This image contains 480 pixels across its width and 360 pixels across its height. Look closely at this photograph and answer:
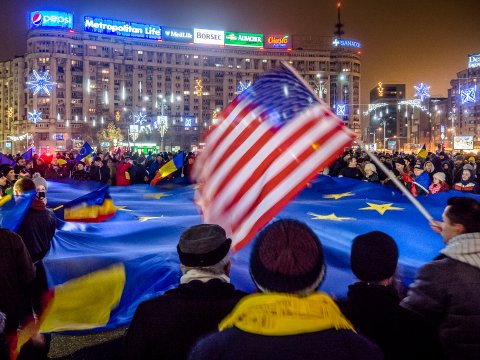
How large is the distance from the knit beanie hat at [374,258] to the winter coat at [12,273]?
2.96 metres

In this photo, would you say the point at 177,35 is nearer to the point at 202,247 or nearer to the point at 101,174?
the point at 101,174

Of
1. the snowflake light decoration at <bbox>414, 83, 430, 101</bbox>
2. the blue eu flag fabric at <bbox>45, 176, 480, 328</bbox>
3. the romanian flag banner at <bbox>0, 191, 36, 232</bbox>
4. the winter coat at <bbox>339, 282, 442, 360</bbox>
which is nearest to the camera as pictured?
the winter coat at <bbox>339, 282, 442, 360</bbox>

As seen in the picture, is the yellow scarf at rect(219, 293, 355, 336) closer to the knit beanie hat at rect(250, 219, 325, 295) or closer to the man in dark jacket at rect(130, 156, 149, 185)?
the knit beanie hat at rect(250, 219, 325, 295)

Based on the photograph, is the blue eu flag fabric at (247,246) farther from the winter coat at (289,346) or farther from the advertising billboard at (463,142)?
the advertising billboard at (463,142)

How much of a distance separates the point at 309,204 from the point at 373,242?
19.2 ft

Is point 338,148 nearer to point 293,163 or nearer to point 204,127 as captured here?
point 293,163

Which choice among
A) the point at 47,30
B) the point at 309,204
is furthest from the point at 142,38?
the point at 309,204

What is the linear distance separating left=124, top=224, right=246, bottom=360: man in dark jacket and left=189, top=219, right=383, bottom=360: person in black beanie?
1.02ft

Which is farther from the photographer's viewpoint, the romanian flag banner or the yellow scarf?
the romanian flag banner

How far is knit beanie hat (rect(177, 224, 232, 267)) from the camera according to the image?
99.0 inches

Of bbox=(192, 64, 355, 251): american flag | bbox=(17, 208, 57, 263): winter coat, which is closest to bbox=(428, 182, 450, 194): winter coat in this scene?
bbox=(192, 64, 355, 251): american flag

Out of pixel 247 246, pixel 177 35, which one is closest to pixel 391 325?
pixel 247 246

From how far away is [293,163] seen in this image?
4.59 meters

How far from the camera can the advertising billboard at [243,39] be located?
4803 inches
